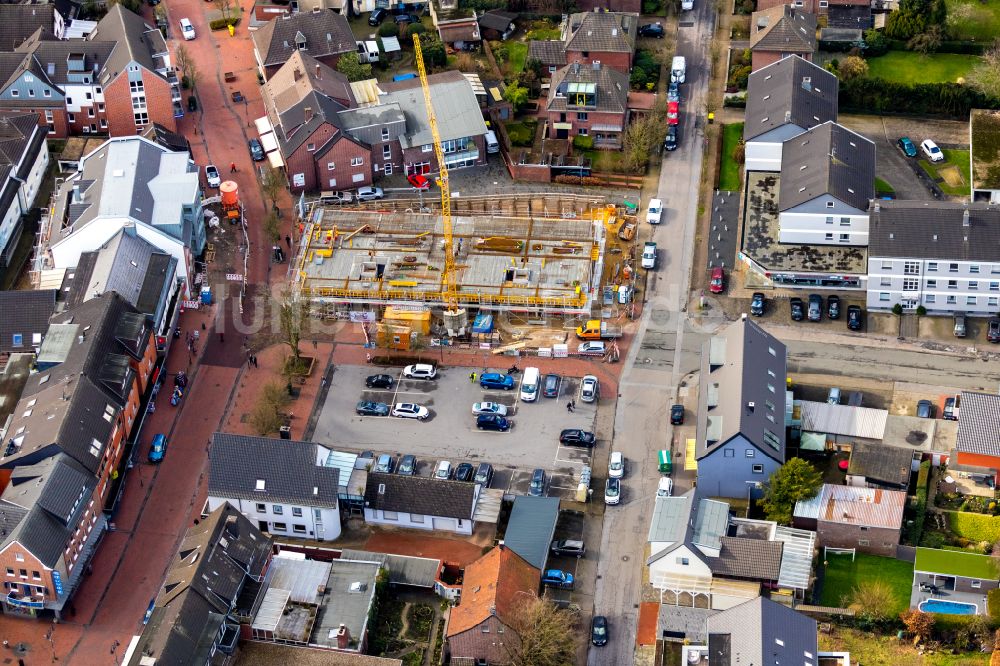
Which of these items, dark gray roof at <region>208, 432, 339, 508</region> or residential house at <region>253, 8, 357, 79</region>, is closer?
dark gray roof at <region>208, 432, 339, 508</region>

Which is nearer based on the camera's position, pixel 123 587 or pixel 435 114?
pixel 123 587

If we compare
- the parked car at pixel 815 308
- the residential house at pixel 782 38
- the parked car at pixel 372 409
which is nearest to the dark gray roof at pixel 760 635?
the parked car at pixel 372 409

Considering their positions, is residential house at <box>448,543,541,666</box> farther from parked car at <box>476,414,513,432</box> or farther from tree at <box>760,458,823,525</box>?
tree at <box>760,458,823,525</box>

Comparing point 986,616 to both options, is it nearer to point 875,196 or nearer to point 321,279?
point 875,196

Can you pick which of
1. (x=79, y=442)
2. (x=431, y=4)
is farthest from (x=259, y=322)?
(x=431, y=4)

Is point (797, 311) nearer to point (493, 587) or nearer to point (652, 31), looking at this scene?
point (493, 587)

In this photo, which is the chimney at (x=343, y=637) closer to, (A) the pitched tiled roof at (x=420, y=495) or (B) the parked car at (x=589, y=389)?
(A) the pitched tiled roof at (x=420, y=495)

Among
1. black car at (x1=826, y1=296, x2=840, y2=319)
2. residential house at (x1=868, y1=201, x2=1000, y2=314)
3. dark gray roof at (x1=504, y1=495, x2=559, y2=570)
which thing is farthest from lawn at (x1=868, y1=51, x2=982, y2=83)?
dark gray roof at (x1=504, y1=495, x2=559, y2=570)
